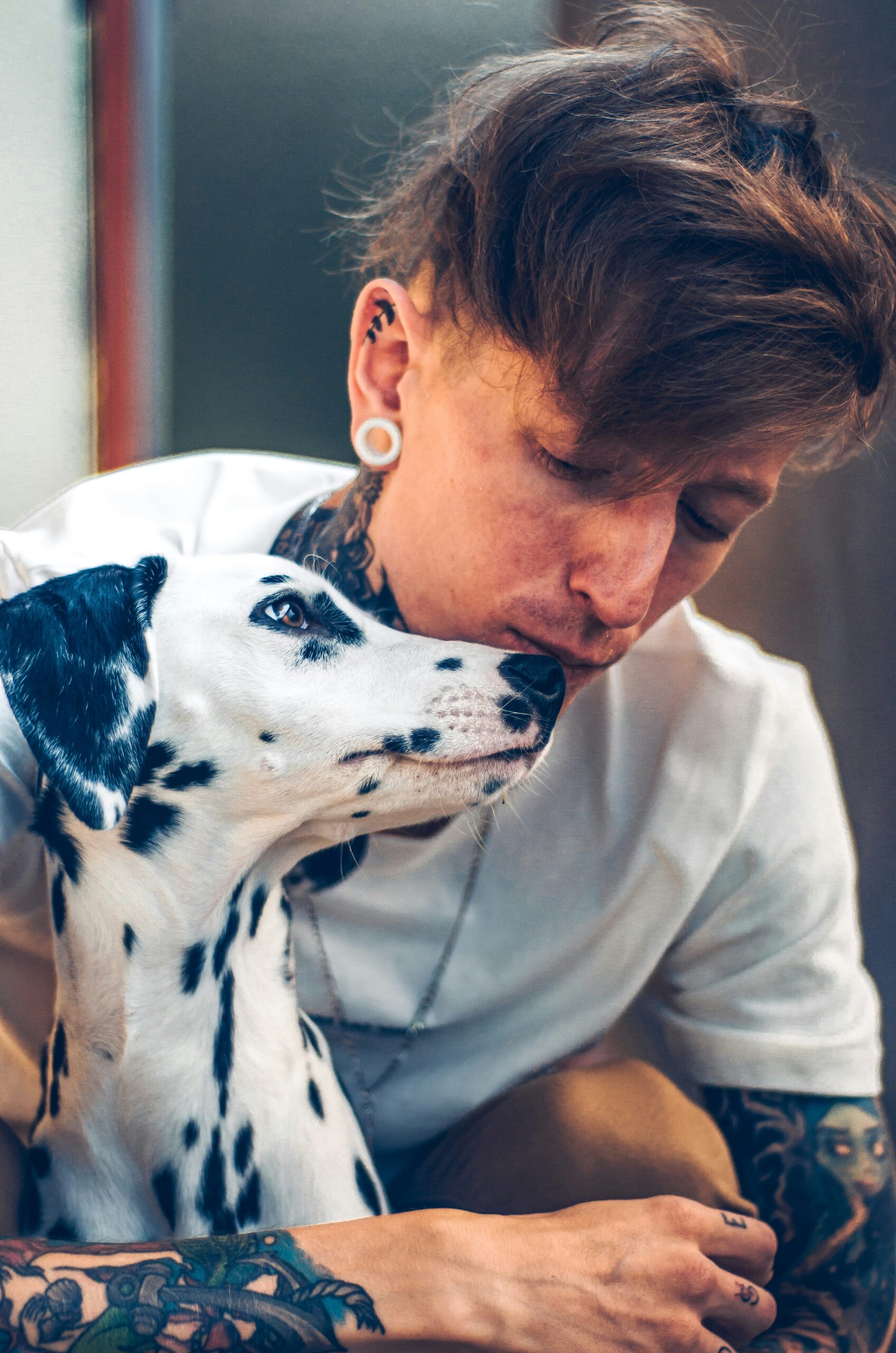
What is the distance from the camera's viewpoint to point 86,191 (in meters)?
0.92

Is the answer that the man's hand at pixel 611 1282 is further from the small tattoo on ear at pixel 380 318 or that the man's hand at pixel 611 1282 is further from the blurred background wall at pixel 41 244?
the blurred background wall at pixel 41 244

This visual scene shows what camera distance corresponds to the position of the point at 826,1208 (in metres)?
0.83

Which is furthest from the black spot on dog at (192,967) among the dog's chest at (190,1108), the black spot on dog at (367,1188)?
the black spot on dog at (367,1188)

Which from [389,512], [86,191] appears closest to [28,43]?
[86,191]

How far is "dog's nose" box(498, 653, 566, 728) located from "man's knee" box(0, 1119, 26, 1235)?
1.47 ft

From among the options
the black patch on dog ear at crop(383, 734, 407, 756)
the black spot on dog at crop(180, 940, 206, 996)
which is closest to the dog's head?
the black patch on dog ear at crop(383, 734, 407, 756)

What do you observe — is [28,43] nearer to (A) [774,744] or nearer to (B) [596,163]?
(B) [596,163]

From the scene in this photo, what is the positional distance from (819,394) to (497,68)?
414 mm

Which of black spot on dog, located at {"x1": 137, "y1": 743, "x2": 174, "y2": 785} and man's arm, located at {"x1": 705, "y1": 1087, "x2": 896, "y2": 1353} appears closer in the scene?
black spot on dog, located at {"x1": 137, "y1": 743, "x2": 174, "y2": 785}

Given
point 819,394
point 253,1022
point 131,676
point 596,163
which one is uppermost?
point 596,163

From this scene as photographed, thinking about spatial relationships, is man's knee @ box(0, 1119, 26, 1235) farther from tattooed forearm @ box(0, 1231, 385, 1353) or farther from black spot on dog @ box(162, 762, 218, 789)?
black spot on dog @ box(162, 762, 218, 789)

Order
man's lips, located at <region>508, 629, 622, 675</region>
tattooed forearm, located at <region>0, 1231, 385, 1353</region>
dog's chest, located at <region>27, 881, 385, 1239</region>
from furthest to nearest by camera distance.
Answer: man's lips, located at <region>508, 629, 622, 675</region> < dog's chest, located at <region>27, 881, 385, 1239</region> < tattooed forearm, located at <region>0, 1231, 385, 1353</region>

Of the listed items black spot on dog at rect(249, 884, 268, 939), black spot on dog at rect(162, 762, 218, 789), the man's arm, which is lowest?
the man's arm

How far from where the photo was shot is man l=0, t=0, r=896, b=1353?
0.62 meters
